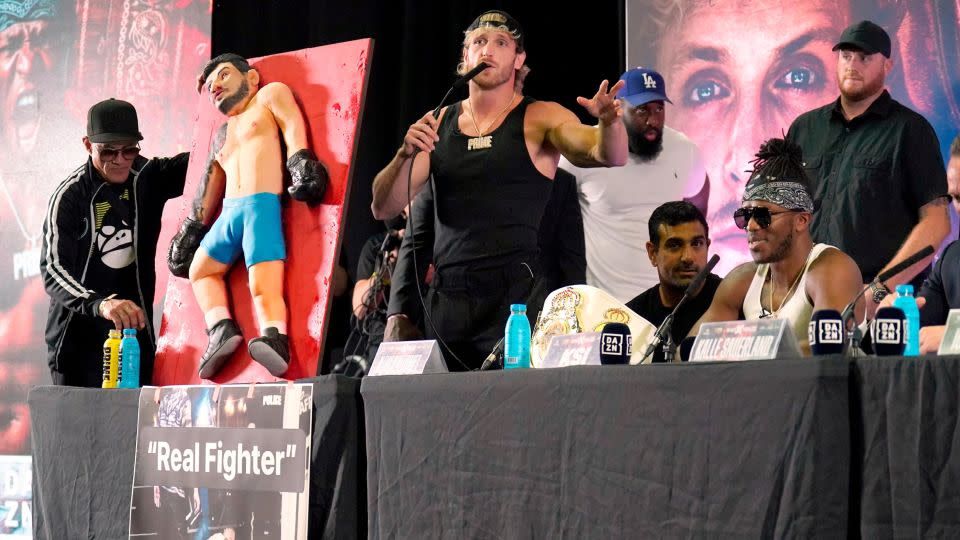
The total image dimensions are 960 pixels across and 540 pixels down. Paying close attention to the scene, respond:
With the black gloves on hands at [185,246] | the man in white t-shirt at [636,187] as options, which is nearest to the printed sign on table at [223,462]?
the black gloves on hands at [185,246]

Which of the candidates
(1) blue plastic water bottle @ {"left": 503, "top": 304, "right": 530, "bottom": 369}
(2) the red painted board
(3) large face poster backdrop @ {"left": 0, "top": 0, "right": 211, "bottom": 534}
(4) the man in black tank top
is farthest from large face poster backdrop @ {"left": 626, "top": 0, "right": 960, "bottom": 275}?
(3) large face poster backdrop @ {"left": 0, "top": 0, "right": 211, "bottom": 534}

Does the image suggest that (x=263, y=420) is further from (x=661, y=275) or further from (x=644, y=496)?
(x=661, y=275)

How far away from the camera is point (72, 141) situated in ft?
16.1

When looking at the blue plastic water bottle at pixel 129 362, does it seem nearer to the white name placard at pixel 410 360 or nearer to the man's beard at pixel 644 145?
the white name placard at pixel 410 360

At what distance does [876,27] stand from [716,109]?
2.32ft

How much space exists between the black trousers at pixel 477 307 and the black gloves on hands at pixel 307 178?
60cm

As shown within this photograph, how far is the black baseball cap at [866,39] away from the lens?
3.25 metres

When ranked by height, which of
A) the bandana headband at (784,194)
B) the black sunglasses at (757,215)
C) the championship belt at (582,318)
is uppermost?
the bandana headband at (784,194)

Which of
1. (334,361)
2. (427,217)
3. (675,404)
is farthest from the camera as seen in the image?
(334,361)

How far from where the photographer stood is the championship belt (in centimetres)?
225

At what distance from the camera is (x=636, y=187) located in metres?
3.84

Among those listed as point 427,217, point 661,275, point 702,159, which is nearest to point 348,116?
point 427,217

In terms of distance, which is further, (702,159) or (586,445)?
(702,159)

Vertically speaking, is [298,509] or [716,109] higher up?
[716,109]
